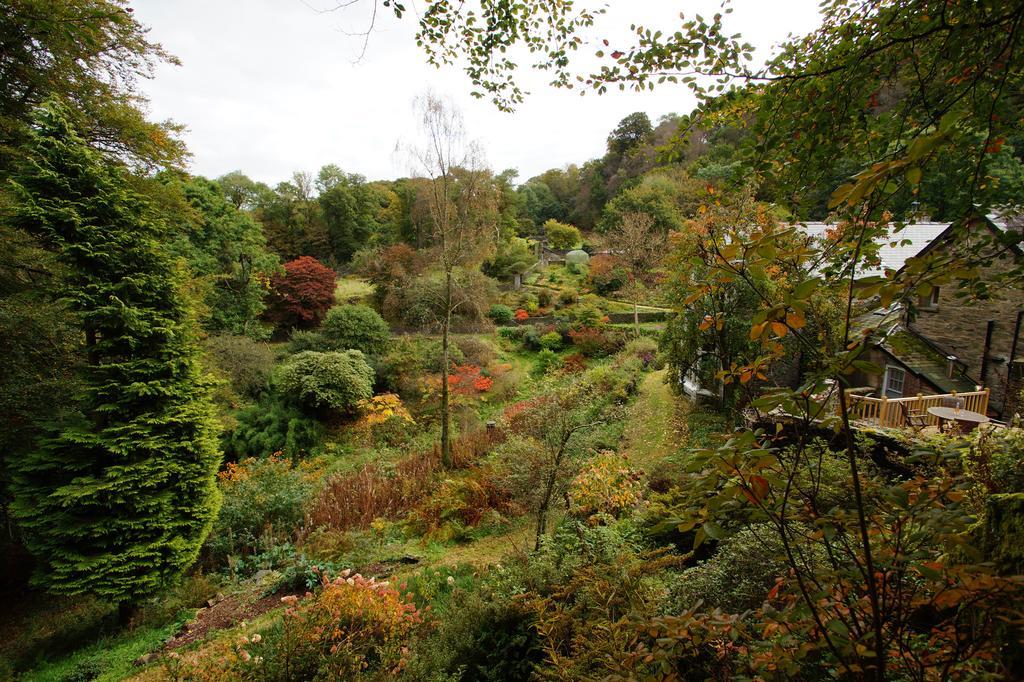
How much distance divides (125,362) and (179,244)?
36.4 ft

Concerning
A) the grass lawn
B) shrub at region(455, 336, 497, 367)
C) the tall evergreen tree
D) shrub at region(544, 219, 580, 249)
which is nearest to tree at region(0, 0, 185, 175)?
the tall evergreen tree

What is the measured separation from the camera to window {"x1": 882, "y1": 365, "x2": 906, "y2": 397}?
935 cm

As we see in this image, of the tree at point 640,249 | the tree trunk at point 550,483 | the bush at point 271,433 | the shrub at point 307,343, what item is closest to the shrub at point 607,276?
the tree at point 640,249

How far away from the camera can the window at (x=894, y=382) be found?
9.35m

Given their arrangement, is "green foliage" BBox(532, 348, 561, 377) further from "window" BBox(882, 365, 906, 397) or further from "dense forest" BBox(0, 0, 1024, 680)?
"window" BBox(882, 365, 906, 397)

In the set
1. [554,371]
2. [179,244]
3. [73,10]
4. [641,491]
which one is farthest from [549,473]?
[179,244]

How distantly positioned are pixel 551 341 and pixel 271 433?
11324 millimetres

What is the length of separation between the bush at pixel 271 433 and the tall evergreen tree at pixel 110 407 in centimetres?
551

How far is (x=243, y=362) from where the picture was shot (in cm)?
1242

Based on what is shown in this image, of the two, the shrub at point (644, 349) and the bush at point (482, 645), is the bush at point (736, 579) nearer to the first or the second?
the bush at point (482, 645)

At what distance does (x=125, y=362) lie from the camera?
5238mm

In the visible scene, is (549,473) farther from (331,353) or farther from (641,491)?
(331,353)

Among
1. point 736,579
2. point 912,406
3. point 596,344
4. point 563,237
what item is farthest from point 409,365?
point 563,237

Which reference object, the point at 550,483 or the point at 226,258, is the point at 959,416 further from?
the point at 226,258
